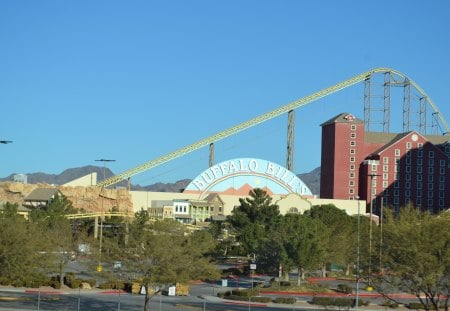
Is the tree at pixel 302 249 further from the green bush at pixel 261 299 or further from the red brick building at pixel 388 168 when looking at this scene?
the red brick building at pixel 388 168

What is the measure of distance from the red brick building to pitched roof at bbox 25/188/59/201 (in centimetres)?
6360

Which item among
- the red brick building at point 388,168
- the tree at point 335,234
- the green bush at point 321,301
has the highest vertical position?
the red brick building at point 388,168

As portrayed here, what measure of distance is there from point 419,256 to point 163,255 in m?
15.0

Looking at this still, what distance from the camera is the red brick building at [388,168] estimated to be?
171375mm

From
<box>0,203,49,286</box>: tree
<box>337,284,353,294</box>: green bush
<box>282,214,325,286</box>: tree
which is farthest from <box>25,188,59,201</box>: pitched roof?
<box>0,203,49,286</box>: tree

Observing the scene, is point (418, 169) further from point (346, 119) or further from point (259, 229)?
point (259, 229)

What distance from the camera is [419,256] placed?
37.5 metres

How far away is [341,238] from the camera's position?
89.6 meters

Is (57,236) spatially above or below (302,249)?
above

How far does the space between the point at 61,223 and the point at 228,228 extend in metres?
34.7

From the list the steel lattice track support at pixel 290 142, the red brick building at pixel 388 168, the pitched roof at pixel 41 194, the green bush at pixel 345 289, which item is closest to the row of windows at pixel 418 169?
the red brick building at pixel 388 168

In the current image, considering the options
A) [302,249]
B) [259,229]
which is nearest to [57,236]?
[302,249]

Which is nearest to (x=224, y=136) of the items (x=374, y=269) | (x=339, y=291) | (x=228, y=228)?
(x=228, y=228)

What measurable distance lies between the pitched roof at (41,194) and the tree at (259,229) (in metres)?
40.9
